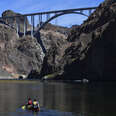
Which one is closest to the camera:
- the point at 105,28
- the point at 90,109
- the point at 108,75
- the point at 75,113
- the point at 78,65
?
the point at 75,113

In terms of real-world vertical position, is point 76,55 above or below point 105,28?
below

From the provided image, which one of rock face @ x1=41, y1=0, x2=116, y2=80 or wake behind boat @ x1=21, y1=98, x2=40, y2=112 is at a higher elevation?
rock face @ x1=41, y1=0, x2=116, y2=80

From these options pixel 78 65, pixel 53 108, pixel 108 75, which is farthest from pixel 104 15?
pixel 53 108

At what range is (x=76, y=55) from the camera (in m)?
196

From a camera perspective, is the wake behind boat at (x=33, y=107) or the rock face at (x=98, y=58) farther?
the rock face at (x=98, y=58)

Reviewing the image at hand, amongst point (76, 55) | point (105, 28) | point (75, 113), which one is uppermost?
point (105, 28)

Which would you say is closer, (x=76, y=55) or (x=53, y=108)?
(x=53, y=108)

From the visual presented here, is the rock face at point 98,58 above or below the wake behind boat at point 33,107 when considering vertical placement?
above

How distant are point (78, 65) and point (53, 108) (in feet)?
440

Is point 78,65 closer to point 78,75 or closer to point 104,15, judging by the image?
point 78,75

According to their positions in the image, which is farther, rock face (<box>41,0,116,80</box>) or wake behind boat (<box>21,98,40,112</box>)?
rock face (<box>41,0,116,80</box>)

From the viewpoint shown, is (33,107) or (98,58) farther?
(98,58)

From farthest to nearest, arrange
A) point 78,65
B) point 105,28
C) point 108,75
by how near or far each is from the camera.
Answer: point 78,65, point 105,28, point 108,75

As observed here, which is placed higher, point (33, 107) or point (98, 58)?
point (98, 58)
